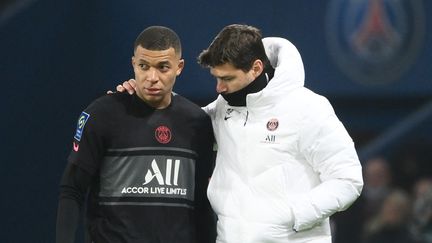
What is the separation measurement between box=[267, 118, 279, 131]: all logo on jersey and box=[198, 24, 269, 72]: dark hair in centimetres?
16

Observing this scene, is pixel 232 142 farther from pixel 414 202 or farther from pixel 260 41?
pixel 414 202

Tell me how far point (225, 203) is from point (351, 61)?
251 centimetres

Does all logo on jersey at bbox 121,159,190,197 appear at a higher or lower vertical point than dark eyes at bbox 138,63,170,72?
lower

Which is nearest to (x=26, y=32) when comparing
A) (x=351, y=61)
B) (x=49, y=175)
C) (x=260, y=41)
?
(x=49, y=175)

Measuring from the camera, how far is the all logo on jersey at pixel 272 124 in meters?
2.71

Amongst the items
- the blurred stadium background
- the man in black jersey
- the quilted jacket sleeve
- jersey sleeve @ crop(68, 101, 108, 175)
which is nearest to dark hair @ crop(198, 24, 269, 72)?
the man in black jersey

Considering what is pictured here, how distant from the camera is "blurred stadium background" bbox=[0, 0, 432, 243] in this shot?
5012mm

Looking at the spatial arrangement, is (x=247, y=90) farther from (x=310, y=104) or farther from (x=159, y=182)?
(x=159, y=182)

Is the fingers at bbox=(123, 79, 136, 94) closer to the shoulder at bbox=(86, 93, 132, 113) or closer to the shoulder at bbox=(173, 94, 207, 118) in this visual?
the shoulder at bbox=(86, 93, 132, 113)

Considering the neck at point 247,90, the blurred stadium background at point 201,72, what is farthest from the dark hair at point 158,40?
the blurred stadium background at point 201,72

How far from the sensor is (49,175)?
5.14 m

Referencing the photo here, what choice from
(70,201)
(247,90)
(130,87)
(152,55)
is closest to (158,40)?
(152,55)

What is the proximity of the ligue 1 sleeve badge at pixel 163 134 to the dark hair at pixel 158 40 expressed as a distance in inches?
8.8

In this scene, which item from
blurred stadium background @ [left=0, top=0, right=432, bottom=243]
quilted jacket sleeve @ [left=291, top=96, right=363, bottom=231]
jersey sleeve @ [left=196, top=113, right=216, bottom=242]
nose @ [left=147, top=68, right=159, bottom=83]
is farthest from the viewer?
blurred stadium background @ [left=0, top=0, right=432, bottom=243]
